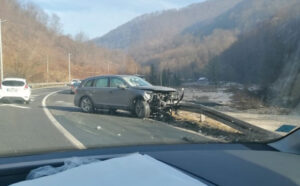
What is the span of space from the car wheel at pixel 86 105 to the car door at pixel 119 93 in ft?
4.07

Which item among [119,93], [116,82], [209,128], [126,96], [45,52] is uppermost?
[45,52]

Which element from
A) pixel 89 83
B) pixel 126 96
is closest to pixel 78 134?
pixel 126 96

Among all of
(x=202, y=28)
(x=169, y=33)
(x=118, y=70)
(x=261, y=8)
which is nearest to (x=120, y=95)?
(x=118, y=70)

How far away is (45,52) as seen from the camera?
170 feet

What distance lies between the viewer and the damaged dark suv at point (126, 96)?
12867 millimetres

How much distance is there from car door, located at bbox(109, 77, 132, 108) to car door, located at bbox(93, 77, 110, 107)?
248 mm

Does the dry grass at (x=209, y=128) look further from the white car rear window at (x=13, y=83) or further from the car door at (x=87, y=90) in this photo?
the white car rear window at (x=13, y=83)

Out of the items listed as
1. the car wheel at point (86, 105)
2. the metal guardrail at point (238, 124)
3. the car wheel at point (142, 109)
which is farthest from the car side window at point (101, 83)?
the metal guardrail at point (238, 124)

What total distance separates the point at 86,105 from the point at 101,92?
3.39 feet

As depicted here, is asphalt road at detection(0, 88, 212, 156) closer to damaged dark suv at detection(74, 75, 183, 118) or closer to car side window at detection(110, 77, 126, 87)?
damaged dark suv at detection(74, 75, 183, 118)

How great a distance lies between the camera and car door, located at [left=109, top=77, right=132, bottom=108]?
44.6 feet

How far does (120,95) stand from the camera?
13.9m

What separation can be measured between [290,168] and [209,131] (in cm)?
732

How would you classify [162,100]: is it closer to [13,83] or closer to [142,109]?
[142,109]
